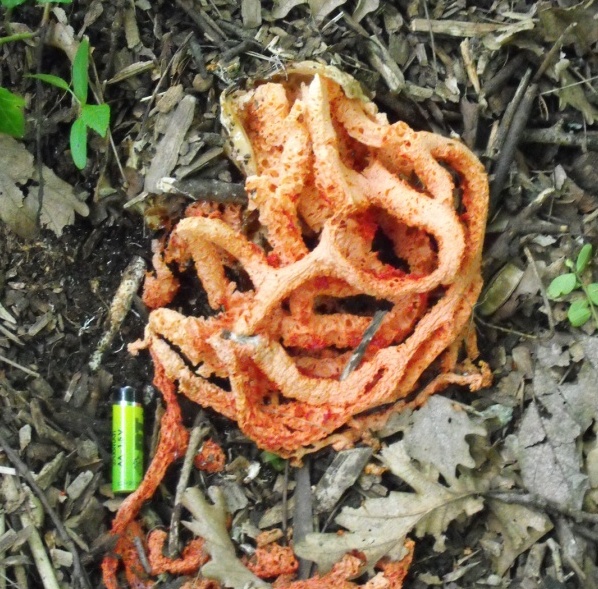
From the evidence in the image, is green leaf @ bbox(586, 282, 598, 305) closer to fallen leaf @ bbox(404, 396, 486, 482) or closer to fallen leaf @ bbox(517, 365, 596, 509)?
fallen leaf @ bbox(517, 365, 596, 509)

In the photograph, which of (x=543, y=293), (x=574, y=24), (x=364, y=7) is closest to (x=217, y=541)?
(x=543, y=293)

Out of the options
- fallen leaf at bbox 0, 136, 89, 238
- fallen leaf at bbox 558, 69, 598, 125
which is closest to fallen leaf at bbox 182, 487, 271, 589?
fallen leaf at bbox 0, 136, 89, 238

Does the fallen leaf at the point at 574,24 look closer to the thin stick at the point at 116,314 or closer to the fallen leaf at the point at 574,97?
the fallen leaf at the point at 574,97

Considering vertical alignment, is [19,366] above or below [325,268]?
below

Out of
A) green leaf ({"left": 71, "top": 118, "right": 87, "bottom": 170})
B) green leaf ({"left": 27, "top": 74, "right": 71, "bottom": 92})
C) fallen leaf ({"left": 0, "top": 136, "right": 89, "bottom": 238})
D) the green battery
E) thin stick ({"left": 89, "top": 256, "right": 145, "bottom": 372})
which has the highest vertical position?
green leaf ({"left": 27, "top": 74, "right": 71, "bottom": 92})

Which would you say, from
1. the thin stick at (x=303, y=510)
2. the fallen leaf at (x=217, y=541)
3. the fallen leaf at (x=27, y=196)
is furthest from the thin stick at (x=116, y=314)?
the thin stick at (x=303, y=510)

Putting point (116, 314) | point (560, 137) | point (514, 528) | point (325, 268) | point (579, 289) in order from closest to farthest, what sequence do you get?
point (325, 268)
point (514, 528)
point (579, 289)
point (560, 137)
point (116, 314)

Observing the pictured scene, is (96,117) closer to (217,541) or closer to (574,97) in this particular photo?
(217,541)
